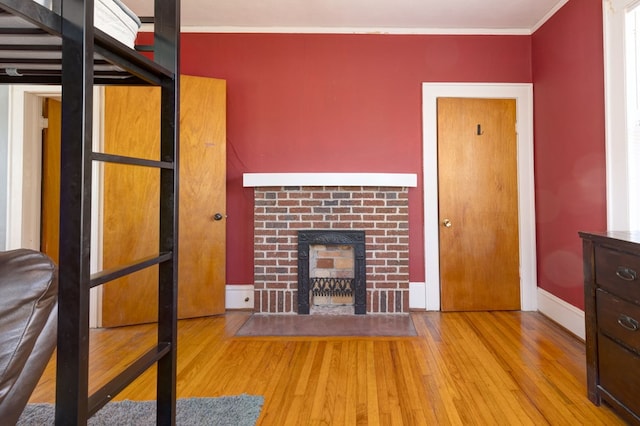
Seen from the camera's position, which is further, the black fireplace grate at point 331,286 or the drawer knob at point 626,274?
the black fireplace grate at point 331,286

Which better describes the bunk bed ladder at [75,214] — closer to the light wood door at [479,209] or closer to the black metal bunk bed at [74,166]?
the black metal bunk bed at [74,166]

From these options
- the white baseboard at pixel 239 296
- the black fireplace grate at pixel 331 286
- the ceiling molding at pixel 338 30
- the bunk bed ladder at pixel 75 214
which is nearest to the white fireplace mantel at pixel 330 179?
the black fireplace grate at pixel 331 286

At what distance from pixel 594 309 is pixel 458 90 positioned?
2.28 m

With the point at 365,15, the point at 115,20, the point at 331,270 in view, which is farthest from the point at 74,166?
the point at 365,15

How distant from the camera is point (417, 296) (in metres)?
3.32

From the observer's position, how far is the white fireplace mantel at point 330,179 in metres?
3.11

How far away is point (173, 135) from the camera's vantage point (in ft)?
4.26

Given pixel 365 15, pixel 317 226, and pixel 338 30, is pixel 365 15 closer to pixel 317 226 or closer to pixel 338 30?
pixel 338 30

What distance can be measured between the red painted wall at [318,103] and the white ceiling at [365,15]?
88 mm

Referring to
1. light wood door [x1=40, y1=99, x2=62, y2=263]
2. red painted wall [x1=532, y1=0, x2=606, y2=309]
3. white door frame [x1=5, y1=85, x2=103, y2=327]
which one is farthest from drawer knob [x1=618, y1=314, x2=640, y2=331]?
light wood door [x1=40, y1=99, x2=62, y2=263]

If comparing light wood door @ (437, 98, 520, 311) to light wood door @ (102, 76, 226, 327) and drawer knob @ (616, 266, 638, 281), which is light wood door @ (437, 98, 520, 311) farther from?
light wood door @ (102, 76, 226, 327)

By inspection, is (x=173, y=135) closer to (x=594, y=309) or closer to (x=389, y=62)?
(x=594, y=309)

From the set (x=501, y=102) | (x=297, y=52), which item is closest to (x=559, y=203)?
(x=501, y=102)

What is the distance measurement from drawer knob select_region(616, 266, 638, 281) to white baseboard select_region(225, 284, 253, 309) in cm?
275
